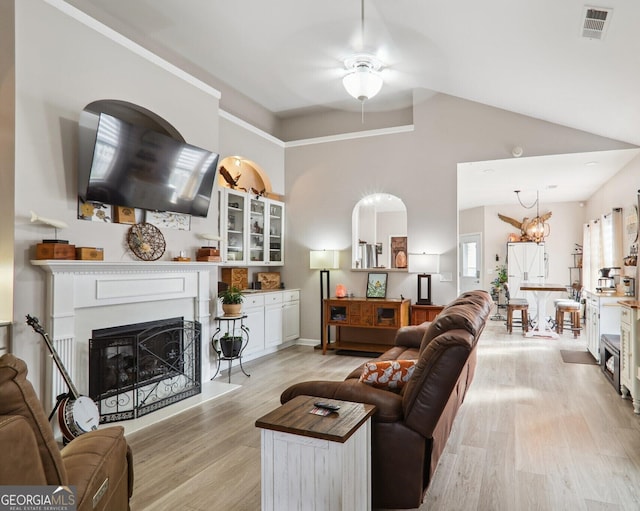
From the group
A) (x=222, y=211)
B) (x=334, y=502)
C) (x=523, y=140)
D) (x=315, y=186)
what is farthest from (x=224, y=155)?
(x=334, y=502)

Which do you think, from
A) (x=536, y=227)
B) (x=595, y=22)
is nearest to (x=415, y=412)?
(x=595, y=22)

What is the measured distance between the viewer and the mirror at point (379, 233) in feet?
21.0

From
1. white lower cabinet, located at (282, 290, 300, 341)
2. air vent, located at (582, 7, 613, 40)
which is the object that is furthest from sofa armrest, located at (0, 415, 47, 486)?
white lower cabinet, located at (282, 290, 300, 341)

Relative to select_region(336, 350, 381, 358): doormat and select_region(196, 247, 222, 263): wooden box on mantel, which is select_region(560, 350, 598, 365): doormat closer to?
select_region(336, 350, 381, 358): doormat

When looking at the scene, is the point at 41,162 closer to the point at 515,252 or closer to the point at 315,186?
the point at 315,186

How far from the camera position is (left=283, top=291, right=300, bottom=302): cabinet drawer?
627 cm

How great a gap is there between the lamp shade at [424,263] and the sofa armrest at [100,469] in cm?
461

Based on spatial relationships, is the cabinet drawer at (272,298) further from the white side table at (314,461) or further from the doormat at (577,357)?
the doormat at (577,357)

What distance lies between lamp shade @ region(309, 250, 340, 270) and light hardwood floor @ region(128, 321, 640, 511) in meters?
1.83

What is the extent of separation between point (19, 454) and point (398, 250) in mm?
5915

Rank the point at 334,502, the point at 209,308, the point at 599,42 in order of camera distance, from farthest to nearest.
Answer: the point at 209,308
the point at 599,42
the point at 334,502

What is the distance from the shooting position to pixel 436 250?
232 inches

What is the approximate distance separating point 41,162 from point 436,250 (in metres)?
4.62

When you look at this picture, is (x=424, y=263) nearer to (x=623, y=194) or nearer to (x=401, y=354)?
(x=401, y=354)
